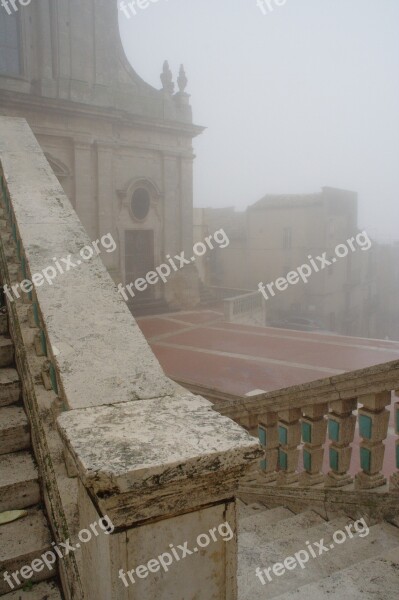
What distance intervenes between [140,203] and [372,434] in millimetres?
15779

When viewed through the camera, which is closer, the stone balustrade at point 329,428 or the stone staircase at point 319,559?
the stone staircase at point 319,559

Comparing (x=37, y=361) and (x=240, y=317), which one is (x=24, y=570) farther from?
(x=240, y=317)

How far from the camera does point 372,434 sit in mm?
2713

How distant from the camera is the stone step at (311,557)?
2.37m

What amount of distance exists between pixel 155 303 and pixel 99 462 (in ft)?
54.9

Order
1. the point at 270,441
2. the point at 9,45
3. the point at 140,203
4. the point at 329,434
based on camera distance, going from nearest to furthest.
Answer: the point at 329,434 → the point at 270,441 → the point at 9,45 → the point at 140,203

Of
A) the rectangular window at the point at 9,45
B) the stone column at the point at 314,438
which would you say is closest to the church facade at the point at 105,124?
the rectangular window at the point at 9,45
